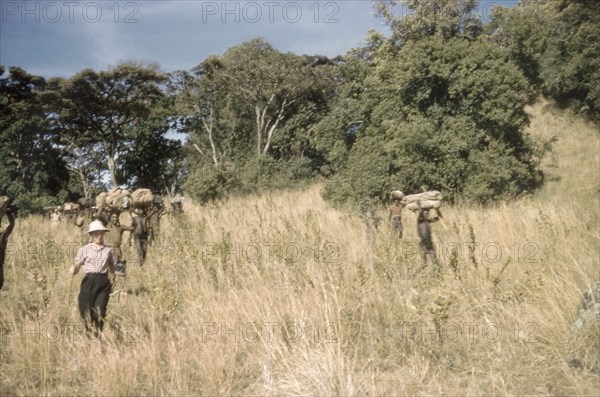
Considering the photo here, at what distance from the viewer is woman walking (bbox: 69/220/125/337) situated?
4221 millimetres

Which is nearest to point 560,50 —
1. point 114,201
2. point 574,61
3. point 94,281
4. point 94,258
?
point 574,61

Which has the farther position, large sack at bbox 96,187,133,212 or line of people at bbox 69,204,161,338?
large sack at bbox 96,187,133,212

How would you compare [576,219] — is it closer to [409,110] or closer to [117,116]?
[409,110]

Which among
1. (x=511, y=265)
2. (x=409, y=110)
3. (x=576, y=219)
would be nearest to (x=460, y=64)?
(x=409, y=110)

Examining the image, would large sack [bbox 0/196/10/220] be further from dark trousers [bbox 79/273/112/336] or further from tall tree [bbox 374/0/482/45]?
tall tree [bbox 374/0/482/45]

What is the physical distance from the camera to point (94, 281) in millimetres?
4320

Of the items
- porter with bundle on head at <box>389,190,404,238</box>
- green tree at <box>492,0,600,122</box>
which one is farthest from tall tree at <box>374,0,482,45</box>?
porter with bundle on head at <box>389,190,404,238</box>

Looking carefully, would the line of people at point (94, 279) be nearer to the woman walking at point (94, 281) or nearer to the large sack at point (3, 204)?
the woman walking at point (94, 281)

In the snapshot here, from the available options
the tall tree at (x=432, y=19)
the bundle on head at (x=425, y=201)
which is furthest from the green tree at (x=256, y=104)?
the bundle on head at (x=425, y=201)

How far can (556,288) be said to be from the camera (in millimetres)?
4066

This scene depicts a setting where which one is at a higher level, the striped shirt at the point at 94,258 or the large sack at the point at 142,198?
the large sack at the point at 142,198

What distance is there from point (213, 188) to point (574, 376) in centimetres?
1345

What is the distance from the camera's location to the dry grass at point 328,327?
3174mm

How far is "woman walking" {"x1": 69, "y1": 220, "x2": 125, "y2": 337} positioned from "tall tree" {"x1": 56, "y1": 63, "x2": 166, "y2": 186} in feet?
67.8
